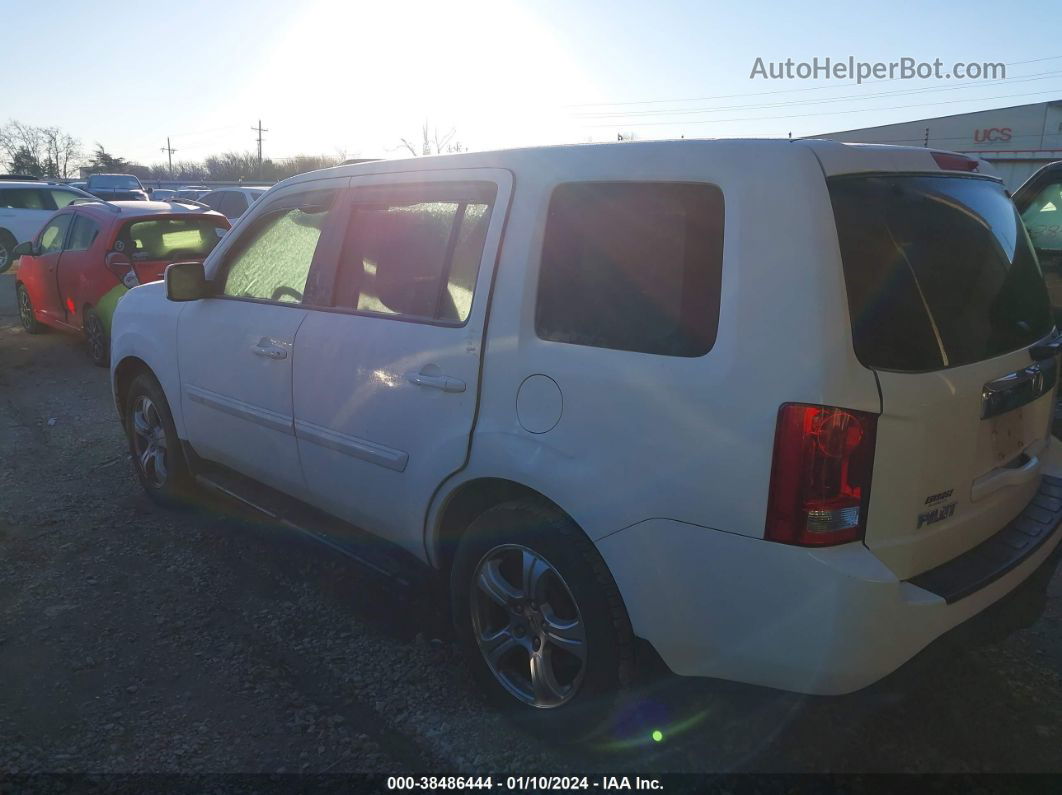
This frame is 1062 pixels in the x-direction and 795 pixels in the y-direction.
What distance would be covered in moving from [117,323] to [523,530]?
3.46 metres

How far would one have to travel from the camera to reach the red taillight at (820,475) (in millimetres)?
2066

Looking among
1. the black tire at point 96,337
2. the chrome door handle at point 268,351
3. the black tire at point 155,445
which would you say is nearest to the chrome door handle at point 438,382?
the chrome door handle at point 268,351

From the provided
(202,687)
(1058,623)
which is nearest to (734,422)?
(202,687)

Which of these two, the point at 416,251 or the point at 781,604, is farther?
the point at 416,251

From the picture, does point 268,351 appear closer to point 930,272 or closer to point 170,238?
point 930,272

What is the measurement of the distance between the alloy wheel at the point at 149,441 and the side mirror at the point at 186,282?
95 centimetres

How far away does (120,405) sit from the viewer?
5.21m

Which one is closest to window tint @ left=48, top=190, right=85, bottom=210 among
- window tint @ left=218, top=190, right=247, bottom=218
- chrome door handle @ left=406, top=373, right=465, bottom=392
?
window tint @ left=218, top=190, right=247, bottom=218

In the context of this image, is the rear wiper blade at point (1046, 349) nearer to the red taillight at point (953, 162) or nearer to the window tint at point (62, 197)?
the red taillight at point (953, 162)

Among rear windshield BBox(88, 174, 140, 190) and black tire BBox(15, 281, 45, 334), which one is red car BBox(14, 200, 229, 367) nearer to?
black tire BBox(15, 281, 45, 334)

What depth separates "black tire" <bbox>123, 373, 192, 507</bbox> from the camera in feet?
15.4

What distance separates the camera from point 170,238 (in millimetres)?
9266

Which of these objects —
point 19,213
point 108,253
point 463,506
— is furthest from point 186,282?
point 19,213

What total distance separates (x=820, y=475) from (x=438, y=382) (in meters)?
1.31
